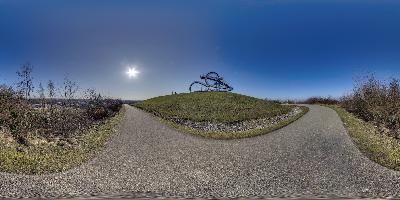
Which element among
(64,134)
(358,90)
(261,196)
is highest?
(358,90)

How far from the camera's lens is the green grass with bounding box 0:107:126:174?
15814 mm

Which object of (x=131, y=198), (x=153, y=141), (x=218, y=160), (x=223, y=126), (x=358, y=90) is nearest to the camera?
(x=131, y=198)

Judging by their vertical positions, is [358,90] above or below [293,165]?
above

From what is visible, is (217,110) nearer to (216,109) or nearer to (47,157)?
(216,109)

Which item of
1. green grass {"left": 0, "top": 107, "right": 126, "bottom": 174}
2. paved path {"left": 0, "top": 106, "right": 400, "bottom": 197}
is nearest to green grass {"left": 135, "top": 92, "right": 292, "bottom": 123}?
paved path {"left": 0, "top": 106, "right": 400, "bottom": 197}

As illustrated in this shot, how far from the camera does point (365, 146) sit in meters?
22.4

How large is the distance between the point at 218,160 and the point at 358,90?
110 ft

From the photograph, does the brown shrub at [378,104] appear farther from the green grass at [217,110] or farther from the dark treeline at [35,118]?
the dark treeline at [35,118]

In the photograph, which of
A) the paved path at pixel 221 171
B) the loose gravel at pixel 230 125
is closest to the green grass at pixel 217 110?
the loose gravel at pixel 230 125

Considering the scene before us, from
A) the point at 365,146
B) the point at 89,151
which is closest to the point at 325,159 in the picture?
the point at 365,146

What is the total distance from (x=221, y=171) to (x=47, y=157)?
26.2 feet

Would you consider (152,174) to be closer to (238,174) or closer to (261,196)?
(238,174)

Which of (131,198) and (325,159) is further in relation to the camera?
(325,159)

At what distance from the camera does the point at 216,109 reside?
147 feet
